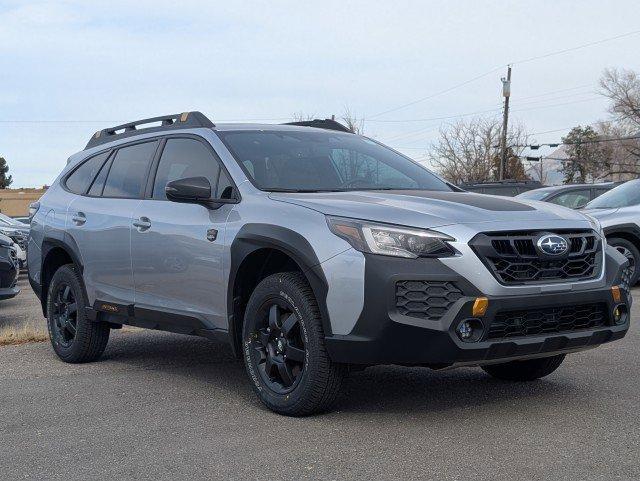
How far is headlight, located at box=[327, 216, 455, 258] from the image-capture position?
4.83 meters

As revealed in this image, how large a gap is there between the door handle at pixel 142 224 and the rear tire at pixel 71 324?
1098 mm

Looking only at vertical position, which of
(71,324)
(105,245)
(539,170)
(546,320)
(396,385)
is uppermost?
(539,170)

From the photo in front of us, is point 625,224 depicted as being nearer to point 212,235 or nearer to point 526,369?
point 526,369

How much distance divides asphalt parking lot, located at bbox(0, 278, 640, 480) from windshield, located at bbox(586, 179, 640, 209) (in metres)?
6.03

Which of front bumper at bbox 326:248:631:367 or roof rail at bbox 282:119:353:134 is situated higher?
roof rail at bbox 282:119:353:134

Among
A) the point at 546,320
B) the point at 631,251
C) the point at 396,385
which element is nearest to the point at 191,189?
the point at 396,385

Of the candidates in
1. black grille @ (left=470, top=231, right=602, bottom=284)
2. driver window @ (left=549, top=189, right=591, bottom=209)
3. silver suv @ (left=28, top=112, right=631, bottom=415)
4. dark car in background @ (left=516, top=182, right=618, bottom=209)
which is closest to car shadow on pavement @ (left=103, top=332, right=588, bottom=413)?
silver suv @ (left=28, top=112, right=631, bottom=415)

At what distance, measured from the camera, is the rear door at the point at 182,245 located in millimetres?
5926

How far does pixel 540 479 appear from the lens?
4098 mm

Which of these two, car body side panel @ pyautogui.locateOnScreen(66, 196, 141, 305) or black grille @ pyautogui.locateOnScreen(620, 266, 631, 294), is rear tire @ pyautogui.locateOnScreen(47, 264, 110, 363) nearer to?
car body side panel @ pyautogui.locateOnScreen(66, 196, 141, 305)

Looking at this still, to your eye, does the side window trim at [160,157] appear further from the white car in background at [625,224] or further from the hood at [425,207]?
the white car in background at [625,224]

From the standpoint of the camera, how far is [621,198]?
13008 mm

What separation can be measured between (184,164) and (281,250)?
158 centimetres

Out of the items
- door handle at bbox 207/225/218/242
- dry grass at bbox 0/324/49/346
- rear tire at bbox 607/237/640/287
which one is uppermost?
door handle at bbox 207/225/218/242
